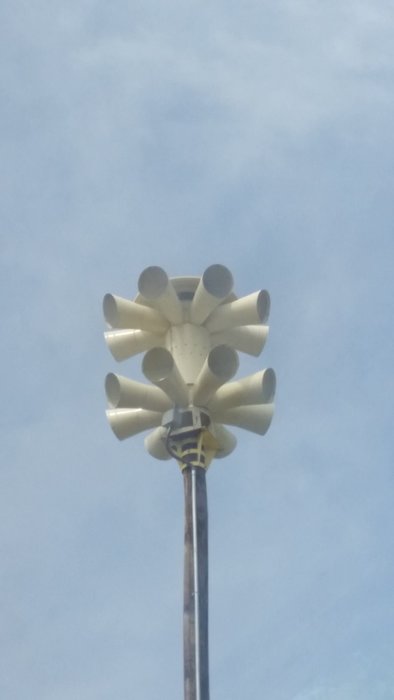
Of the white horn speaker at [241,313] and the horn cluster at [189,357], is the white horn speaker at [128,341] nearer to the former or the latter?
the horn cluster at [189,357]

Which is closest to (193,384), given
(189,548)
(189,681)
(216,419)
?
(216,419)

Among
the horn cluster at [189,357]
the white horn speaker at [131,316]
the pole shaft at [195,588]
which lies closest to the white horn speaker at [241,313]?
the horn cluster at [189,357]

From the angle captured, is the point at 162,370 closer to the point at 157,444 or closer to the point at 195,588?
the point at 157,444

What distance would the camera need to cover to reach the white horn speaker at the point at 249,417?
2133 cm

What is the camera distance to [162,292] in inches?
848

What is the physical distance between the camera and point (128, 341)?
2225 centimetres

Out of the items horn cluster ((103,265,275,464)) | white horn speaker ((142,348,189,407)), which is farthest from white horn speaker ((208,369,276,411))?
white horn speaker ((142,348,189,407))

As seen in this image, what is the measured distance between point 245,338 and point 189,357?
110 cm

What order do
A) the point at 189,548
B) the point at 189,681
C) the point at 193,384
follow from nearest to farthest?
the point at 189,681
the point at 189,548
the point at 193,384

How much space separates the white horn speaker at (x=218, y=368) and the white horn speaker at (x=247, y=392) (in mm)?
400

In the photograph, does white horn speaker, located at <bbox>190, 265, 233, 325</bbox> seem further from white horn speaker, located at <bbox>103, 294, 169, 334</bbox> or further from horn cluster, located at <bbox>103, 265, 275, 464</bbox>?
white horn speaker, located at <bbox>103, 294, 169, 334</bbox>

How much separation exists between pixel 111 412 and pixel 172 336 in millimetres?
1618

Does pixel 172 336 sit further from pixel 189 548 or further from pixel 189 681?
pixel 189 681

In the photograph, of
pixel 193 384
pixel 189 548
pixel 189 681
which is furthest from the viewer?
pixel 193 384
